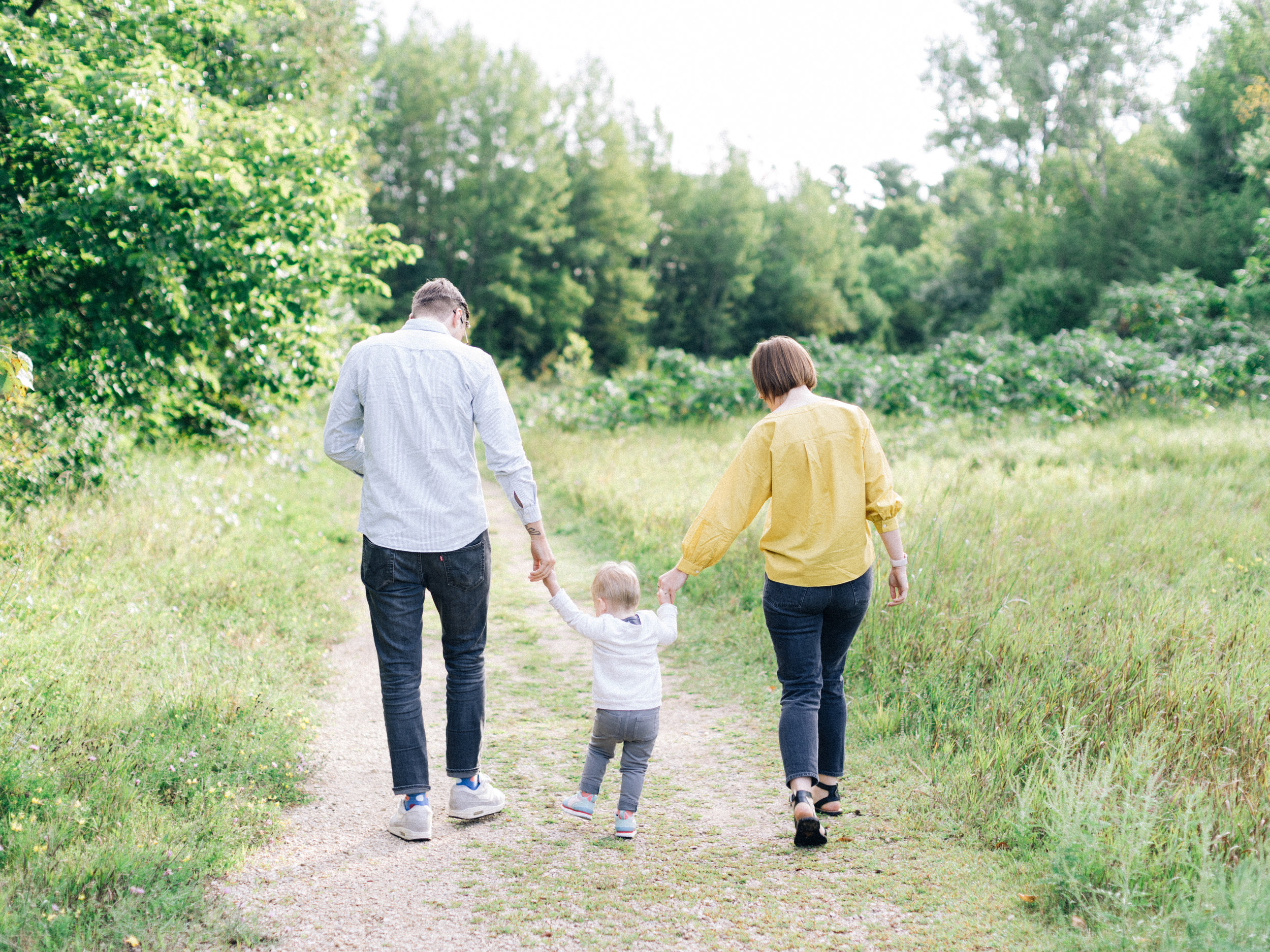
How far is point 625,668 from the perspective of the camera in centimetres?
328

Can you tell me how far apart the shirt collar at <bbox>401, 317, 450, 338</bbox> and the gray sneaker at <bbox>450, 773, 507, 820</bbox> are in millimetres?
1812

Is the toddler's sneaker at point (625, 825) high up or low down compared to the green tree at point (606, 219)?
down

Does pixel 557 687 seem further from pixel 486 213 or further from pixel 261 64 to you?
pixel 486 213

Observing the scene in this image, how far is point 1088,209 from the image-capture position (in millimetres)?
31578

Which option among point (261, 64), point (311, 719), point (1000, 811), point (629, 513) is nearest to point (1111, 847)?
point (1000, 811)

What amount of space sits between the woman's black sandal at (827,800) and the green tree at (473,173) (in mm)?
35179

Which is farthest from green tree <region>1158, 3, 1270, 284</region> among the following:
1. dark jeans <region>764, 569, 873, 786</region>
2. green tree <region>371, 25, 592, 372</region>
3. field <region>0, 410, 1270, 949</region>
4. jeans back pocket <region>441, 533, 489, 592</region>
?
jeans back pocket <region>441, 533, 489, 592</region>

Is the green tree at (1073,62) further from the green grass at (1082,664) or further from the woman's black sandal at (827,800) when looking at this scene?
the woman's black sandal at (827,800)

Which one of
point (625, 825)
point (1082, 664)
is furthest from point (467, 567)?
point (1082, 664)

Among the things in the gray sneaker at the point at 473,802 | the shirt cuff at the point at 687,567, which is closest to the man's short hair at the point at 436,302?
the shirt cuff at the point at 687,567

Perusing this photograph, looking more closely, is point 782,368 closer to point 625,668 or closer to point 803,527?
point 803,527

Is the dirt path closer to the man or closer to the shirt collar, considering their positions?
the man

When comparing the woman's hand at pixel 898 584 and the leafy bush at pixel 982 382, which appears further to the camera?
the leafy bush at pixel 982 382

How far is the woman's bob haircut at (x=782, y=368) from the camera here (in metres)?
3.31
